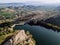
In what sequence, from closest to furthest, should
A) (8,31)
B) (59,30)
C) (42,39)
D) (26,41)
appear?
1. (26,41)
2. (42,39)
3. (8,31)
4. (59,30)

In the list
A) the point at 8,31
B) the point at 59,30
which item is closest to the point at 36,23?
the point at 59,30

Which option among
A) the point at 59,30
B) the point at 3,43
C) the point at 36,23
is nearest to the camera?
the point at 3,43

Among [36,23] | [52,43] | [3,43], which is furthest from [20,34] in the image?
[36,23]

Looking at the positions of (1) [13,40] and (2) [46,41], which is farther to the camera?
(2) [46,41]

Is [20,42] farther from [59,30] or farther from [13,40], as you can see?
[59,30]

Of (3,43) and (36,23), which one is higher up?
(3,43)

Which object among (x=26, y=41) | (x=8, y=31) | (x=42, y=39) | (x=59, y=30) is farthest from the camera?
(x=59, y=30)

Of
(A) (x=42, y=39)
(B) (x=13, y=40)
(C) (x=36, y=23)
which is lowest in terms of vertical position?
(C) (x=36, y=23)

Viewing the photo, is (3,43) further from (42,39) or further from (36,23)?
(36,23)

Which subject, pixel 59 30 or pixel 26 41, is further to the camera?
pixel 59 30
